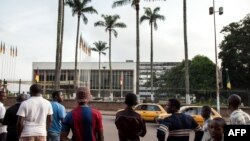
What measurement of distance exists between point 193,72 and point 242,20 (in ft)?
71.3

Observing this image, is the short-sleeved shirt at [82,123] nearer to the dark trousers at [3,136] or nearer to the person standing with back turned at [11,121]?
the person standing with back turned at [11,121]

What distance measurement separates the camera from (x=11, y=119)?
24.7ft

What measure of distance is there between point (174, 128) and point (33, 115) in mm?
2512

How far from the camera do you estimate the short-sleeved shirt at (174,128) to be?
18.6 ft

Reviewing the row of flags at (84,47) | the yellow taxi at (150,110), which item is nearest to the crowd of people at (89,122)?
the yellow taxi at (150,110)

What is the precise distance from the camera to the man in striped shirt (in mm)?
5691

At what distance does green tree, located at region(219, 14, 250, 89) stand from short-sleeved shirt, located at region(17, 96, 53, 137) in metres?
54.2

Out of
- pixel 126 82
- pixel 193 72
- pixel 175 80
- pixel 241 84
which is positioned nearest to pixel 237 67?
pixel 241 84

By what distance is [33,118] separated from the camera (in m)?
6.90

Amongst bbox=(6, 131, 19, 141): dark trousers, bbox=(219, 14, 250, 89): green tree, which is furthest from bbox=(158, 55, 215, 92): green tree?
bbox=(6, 131, 19, 141): dark trousers

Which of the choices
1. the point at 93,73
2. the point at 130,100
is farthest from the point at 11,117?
the point at 93,73

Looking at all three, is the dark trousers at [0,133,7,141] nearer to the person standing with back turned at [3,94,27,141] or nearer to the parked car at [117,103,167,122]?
the person standing with back turned at [3,94,27,141]

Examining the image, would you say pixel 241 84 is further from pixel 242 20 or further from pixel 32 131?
pixel 32 131

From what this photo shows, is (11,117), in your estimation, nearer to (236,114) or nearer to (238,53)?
(236,114)
